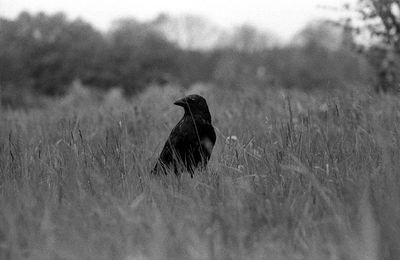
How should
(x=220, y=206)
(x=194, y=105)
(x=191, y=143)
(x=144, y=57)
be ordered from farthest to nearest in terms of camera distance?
(x=144, y=57), (x=194, y=105), (x=191, y=143), (x=220, y=206)

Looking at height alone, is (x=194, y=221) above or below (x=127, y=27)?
below

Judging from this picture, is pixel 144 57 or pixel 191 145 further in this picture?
pixel 144 57

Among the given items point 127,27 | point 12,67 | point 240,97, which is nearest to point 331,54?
point 127,27

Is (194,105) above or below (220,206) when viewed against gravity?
above

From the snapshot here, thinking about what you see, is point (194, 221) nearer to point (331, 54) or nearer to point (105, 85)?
point (105, 85)

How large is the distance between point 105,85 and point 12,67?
8.12m

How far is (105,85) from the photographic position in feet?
93.9

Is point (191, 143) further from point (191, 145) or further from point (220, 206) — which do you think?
point (220, 206)

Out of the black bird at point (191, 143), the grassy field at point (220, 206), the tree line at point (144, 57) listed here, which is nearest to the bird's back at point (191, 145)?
the black bird at point (191, 143)

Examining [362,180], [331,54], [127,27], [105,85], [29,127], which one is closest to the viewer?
[362,180]

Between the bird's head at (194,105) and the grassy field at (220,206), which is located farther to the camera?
the bird's head at (194,105)

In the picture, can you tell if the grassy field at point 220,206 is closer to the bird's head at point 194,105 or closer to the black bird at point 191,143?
the black bird at point 191,143

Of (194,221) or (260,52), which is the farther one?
(260,52)

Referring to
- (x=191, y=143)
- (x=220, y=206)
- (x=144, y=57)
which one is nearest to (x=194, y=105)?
(x=191, y=143)
